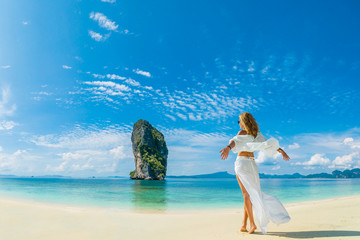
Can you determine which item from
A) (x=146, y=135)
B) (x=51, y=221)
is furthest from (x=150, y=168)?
(x=51, y=221)

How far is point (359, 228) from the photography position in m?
4.73

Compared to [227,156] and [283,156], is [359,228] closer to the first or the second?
[283,156]

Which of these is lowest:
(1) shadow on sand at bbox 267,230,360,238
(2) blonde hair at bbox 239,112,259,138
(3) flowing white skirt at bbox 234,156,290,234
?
(1) shadow on sand at bbox 267,230,360,238

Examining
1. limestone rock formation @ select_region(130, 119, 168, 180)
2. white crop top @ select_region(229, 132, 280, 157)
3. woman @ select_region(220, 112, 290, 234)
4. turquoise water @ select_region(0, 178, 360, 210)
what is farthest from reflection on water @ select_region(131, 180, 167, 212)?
limestone rock formation @ select_region(130, 119, 168, 180)

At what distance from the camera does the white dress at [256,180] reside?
4.25m

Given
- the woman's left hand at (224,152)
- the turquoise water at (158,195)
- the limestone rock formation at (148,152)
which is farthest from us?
the limestone rock formation at (148,152)

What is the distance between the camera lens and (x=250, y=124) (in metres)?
4.59

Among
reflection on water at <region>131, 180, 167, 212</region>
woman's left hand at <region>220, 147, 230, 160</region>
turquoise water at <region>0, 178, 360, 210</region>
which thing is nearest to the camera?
woman's left hand at <region>220, 147, 230, 160</region>

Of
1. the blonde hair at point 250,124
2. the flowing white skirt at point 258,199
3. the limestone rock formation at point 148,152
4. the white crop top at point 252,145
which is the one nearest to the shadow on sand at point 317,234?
the flowing white skirt at point 258,199

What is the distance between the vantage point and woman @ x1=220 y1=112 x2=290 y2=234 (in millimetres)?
4254

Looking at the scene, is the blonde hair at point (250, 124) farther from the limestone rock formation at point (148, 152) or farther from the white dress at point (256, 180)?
the limestone rock formation at point (148, 152)

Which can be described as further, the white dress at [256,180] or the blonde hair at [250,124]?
the blonde hair at [250,124]

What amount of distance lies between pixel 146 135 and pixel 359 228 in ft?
322

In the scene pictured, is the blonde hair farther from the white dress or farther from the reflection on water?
the reflection on water
